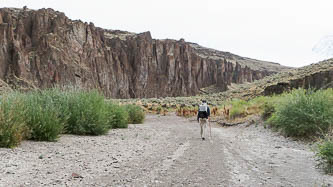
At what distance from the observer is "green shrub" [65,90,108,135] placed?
450 inches

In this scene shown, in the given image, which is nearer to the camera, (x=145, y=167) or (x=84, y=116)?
(x=145, y=167)

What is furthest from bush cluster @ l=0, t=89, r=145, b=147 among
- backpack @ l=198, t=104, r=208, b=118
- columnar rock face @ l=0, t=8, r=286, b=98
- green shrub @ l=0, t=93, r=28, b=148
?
columnar rock face @ l=0, t=8, r=286, b=98

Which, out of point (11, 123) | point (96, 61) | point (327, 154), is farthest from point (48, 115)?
point (96, 61)

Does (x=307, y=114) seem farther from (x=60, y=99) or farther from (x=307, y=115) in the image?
(x=60, y=99)

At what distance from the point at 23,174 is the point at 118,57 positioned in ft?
359

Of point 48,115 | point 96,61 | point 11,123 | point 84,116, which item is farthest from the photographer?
point 96,61

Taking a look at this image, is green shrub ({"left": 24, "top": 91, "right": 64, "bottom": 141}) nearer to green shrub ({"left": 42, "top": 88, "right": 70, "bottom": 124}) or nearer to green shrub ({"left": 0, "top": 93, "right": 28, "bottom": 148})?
green shrub ({"left": 0, "top": 93, "right": 28, "bottom": 148})

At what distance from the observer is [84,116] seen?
11.4 m

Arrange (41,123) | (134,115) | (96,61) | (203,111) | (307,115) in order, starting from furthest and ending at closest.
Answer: (96,61) → (134,115) → (203,111) → (307,115) → (41,123)

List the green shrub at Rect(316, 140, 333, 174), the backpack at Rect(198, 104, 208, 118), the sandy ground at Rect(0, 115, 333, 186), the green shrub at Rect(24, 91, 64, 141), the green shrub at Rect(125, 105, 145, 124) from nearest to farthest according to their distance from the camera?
the sandy ground at Rect(0, 115, 333, 186)
the green shrub at Rect(316, 140, 333, 174)
the green shrub at Rect(24, 91, 64, 141)
the backpack at Rect(198, 104, 208, 118)
the green shrub at Rect(125, 105, 145, 124)

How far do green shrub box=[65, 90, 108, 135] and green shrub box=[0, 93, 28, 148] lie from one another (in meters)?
3.22

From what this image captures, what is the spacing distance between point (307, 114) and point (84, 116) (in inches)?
374

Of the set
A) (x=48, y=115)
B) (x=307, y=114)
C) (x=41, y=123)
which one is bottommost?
(x=41, y=123)

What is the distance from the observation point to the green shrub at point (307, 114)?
10.5 metres
